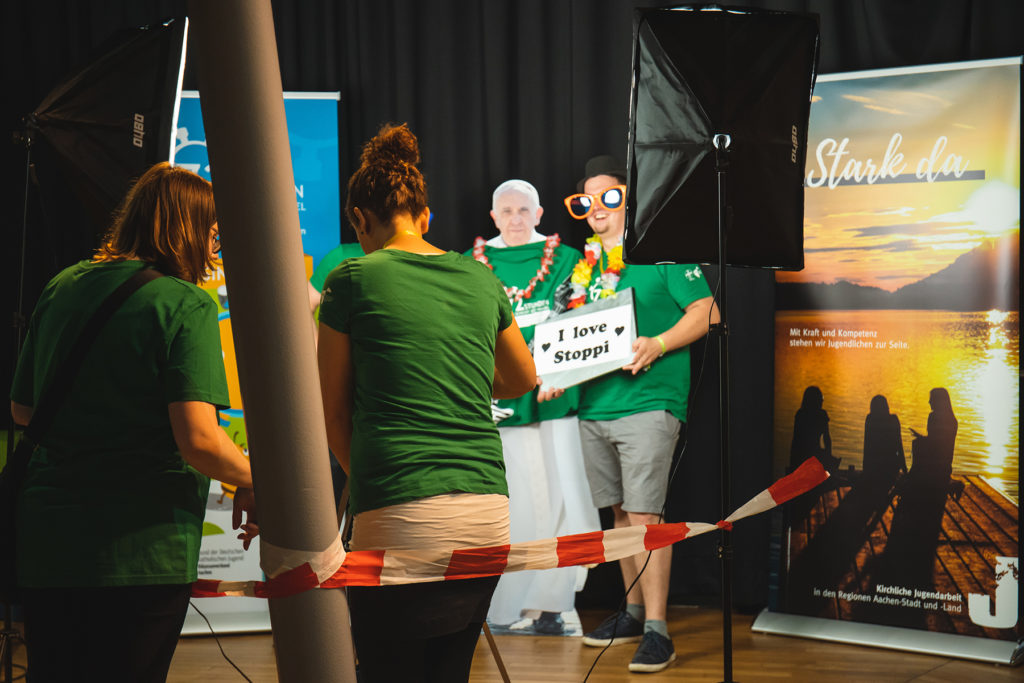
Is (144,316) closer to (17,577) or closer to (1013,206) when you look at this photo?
(17,577)

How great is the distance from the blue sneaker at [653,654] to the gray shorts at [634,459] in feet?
1.57

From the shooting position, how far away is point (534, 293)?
3.98m

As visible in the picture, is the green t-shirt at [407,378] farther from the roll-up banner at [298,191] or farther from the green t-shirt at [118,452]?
the roll-up banner at [298,191]

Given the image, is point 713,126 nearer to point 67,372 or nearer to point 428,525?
point 428,525

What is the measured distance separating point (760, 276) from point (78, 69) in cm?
281

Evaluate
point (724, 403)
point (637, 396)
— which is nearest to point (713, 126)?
point (724, 403)

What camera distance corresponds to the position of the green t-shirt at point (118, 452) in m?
1.44

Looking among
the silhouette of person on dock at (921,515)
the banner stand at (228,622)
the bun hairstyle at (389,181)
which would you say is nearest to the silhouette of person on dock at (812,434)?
the silhouette of person on dock at (921,515)

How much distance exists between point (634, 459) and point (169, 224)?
7.82 ft

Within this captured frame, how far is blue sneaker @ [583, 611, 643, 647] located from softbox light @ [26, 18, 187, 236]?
2.37m

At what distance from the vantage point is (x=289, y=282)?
0.94 m

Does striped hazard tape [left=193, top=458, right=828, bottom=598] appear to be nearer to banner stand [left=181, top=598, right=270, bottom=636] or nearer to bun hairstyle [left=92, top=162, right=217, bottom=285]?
bun hairstyle [left=92, top=162, right=217, bottom=285]

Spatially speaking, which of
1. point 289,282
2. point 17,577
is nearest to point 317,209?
point 17,577

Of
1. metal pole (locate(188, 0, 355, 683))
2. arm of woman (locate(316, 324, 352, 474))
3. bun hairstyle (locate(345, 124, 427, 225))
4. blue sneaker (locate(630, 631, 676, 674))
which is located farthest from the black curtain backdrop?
metal pole (locate(188, 0, 355, 683))
